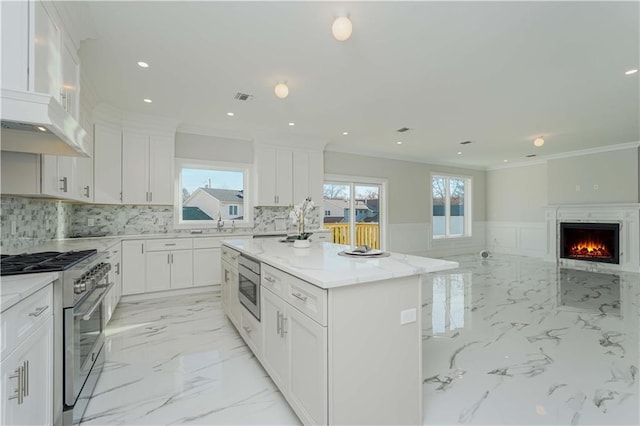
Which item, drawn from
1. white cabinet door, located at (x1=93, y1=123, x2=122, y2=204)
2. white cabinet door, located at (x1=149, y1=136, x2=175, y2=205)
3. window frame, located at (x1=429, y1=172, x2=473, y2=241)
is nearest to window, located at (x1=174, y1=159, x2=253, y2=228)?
white cabinet door, located at (x1=149, y1=136, x2=175, y2=205)

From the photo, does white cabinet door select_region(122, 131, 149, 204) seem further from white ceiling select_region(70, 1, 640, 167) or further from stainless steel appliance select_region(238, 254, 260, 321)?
stainless steel appliance select_region(238, 254, 260, 321)

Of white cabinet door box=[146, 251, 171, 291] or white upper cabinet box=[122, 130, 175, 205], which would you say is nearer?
white cabinet door box=[146, 251, 171, 291]

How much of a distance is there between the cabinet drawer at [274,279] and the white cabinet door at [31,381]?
1.20m

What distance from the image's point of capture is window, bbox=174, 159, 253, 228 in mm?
5047

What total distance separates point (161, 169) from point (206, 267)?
1695 millimetres

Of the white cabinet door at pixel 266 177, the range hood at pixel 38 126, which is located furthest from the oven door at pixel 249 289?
the white cabinet door at pixel 266 177

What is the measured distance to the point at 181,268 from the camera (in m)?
4.54

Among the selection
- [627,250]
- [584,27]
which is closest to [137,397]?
[584,27]

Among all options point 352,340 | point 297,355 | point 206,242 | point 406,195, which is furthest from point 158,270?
point 406,195

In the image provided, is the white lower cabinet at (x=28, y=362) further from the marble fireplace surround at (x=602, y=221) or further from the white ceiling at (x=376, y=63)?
the marble fireplace surround at (x=602, y=221)

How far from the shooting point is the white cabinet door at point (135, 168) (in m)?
4.44

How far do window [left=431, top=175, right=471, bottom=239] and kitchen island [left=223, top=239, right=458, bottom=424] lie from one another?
281 inches

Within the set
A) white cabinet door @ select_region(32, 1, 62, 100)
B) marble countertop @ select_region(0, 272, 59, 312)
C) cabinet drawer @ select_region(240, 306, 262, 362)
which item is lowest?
cabinet drawer @ select_region(240, 306, 262, 362)

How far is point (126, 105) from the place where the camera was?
4.10 metres
